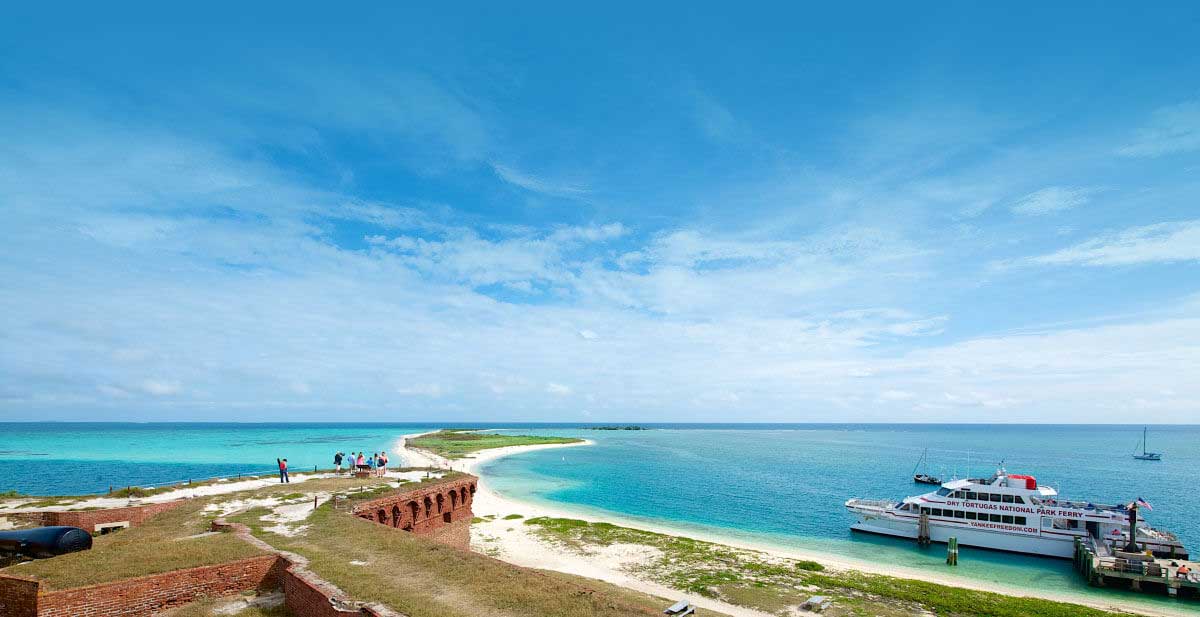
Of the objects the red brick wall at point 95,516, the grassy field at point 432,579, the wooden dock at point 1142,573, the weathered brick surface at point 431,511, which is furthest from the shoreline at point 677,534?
the red brick wall at point 95,516

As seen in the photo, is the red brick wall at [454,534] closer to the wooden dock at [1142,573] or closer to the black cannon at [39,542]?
the black cannon at [39,542]

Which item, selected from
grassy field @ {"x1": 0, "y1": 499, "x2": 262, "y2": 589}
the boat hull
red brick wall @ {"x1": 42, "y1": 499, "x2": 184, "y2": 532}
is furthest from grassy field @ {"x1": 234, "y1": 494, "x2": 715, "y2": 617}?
the boat hull

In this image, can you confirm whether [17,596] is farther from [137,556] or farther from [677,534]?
[677,534]

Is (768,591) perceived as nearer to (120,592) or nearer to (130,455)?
(120,592)

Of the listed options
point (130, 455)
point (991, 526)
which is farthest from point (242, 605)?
point (130, 455)

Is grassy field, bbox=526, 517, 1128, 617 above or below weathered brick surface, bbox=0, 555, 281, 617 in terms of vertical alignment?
below

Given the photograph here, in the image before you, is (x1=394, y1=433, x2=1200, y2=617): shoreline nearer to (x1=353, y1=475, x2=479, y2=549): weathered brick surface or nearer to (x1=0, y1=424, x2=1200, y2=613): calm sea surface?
(x1=0, y1=424, x2=1200, y2=613): calm sea surface
